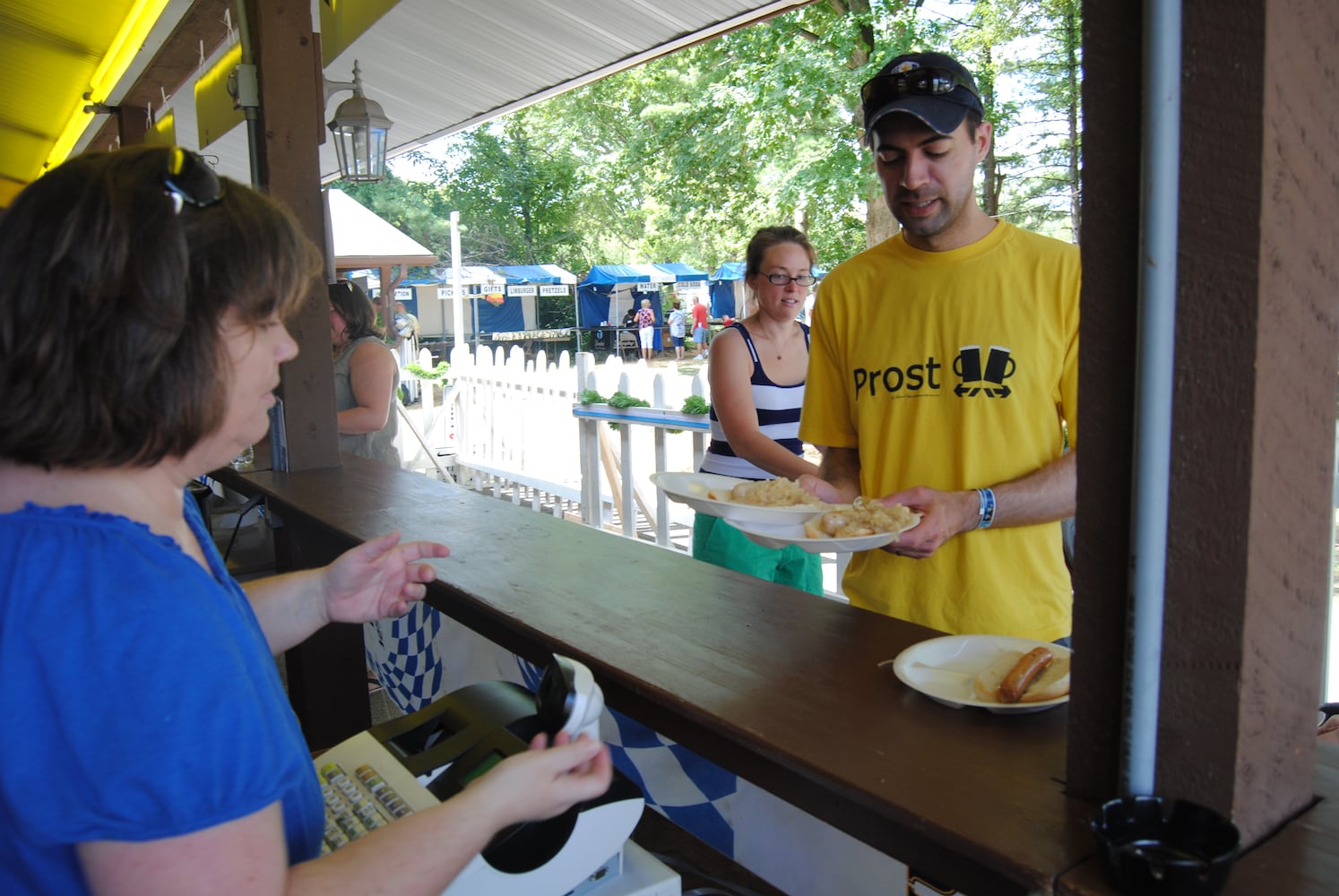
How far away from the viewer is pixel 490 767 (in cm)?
139

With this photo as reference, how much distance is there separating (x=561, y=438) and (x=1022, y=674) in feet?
22.9

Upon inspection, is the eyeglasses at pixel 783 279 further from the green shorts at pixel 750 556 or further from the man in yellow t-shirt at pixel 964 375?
the man in yellow t-shirt at pixel 964 375

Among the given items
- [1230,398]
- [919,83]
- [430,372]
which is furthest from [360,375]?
[430,372]

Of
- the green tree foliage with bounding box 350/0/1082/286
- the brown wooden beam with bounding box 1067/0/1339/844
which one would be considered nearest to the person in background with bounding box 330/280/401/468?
the brown wooden beam with bounding box 1067/0/1339/844

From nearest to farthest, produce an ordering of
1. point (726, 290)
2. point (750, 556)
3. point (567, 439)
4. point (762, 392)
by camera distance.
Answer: point (750, 556)
point (762, 392)
point (567, 439)
point (726, 290)

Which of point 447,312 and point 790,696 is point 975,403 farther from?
point 447,312

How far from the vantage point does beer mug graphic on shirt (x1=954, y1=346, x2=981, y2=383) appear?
212cm

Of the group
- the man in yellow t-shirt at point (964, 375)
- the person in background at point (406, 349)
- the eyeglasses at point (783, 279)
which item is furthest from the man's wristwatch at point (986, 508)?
the person in background at point (406, 349)

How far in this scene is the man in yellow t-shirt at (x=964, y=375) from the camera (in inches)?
82.0

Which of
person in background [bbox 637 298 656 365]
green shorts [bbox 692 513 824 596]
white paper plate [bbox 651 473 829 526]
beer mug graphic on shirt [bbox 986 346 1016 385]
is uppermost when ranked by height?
person in background [bbox 637 298 656 365]

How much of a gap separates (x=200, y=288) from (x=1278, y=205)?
3.41 feet

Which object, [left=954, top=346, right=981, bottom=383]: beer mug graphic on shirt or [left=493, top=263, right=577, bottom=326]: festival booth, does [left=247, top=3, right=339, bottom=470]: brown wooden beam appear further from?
[left=493, top=263, right=577, bottom=326]: festival booth

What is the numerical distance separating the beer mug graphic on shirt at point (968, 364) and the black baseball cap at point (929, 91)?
46cm

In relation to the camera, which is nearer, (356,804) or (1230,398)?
(1230,398)
